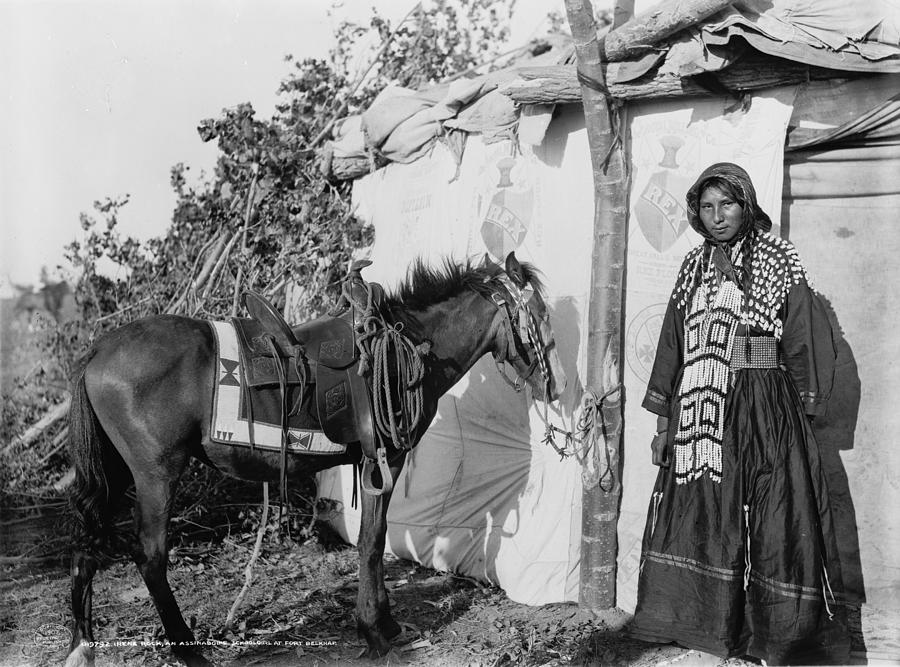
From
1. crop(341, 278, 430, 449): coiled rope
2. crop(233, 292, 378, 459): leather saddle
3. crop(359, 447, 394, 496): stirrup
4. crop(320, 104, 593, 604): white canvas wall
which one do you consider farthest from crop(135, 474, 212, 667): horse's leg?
crop(320, 104, 593, 604): white canvas wall

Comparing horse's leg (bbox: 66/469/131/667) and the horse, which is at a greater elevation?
the horse

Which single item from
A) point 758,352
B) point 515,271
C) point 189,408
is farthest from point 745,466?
point 189,408

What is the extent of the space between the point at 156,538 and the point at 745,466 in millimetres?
2587

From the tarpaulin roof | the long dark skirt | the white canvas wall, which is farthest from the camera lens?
the white canvas wall

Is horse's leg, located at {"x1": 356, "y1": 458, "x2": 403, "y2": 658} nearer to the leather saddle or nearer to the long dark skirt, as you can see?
the leather saddle

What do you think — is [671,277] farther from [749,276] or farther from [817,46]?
[817,46]

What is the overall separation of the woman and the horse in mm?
976

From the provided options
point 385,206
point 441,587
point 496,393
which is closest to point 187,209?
point 385,206

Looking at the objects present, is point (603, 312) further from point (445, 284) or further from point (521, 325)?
point (445, 284)

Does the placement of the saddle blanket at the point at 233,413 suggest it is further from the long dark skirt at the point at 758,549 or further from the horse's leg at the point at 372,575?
the long dark skirt at the point at 758,549

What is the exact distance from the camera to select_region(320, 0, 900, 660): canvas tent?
400cm

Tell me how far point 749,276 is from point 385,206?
136 inches

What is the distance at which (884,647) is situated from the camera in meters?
3.85

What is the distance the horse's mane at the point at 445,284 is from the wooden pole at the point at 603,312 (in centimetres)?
38
